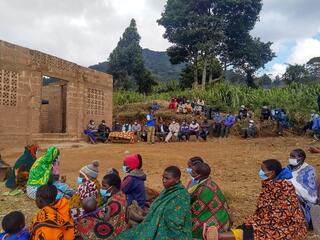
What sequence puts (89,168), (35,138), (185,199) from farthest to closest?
(35,138) < (89,168) < (185,199)

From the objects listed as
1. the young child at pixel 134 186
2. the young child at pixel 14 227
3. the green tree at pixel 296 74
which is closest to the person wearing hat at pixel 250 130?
the young child at pixel 134 186

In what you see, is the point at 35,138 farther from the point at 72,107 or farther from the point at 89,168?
the point at 89,168

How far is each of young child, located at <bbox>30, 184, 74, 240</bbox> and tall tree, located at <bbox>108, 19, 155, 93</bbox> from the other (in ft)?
97.5

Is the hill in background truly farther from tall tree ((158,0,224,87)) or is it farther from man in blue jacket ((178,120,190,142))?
man in blue jacket ((178,120,190,142))

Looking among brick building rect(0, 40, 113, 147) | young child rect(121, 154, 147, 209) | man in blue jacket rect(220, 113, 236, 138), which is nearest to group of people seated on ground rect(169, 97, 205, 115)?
man in blue jacket rect(220, 113, 236, 138)

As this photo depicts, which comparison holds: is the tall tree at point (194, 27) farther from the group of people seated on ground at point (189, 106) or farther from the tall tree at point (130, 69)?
the group of people seated on ground at point (189, 106)

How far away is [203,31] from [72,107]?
1568cm

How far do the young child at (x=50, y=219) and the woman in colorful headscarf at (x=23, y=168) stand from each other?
3376 millimetres

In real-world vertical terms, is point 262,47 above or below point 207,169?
above

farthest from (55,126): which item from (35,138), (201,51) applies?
(201,51)

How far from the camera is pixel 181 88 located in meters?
30.4

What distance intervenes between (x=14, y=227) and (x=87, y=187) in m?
1.55

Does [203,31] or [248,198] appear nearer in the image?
[248,198]

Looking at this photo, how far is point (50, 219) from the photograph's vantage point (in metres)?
3.35
